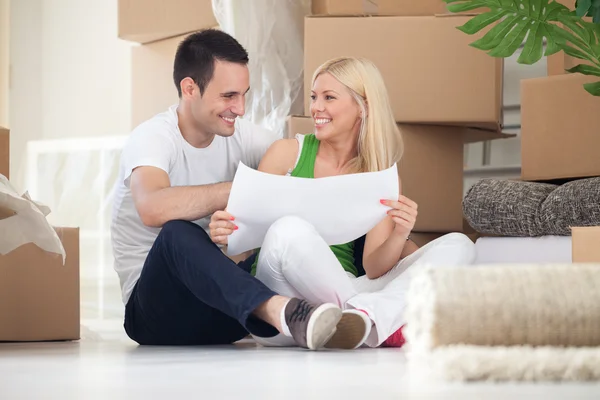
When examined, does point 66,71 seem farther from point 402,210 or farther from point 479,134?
point 402,210

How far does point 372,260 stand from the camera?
1.68 m

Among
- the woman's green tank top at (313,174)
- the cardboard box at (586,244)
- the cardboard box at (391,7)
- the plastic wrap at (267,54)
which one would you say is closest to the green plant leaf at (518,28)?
the cardboard box at (391,7)

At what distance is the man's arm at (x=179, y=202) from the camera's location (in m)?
1.56

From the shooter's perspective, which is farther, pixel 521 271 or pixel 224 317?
pixel 224 317

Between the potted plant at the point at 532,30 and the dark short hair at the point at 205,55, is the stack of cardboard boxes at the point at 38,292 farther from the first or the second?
the potted plant at the point at 532,30

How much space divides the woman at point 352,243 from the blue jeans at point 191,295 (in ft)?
0.17

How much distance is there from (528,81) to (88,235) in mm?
1546

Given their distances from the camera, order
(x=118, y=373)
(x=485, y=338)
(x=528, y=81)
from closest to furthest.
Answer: (x=485, y=338) < (x=118, y=373) < (x=528, y=81)

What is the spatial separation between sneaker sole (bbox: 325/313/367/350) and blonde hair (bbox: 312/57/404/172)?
40cm

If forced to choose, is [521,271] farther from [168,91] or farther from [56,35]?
[56,35]

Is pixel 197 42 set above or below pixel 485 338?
above

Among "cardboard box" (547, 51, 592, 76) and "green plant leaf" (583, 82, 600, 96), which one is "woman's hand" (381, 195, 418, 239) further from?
"cardboard box" (547, 51, 592, 76)

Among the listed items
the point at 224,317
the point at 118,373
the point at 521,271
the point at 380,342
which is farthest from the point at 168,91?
the point at 521,271

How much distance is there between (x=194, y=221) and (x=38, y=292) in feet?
1.44
